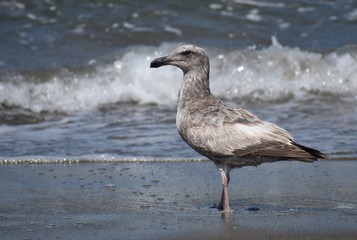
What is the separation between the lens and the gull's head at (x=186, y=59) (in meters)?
6.82

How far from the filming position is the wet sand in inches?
215

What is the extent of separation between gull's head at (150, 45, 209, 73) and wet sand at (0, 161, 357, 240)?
3.31ft

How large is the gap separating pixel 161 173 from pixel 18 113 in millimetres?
3473

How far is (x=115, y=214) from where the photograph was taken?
5969 mm

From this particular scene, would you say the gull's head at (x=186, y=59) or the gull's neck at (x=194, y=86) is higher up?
the gull's head at (x=186, y=59)

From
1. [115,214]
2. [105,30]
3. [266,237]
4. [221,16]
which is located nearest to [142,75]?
[105,30]

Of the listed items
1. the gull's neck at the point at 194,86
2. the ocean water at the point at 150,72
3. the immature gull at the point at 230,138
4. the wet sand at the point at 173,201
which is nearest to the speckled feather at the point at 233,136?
the immature gull at the point at 230,138

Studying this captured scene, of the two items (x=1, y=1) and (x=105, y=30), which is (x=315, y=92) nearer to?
(x=105, y=30)

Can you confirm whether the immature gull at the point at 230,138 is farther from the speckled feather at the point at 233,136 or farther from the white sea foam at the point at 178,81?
the white sea foam at the point at 178,81

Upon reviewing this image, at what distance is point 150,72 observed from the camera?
12023 millimetres

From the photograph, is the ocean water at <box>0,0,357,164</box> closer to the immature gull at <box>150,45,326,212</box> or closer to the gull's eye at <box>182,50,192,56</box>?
the gull's eye at <box>182,50,192,56</box>

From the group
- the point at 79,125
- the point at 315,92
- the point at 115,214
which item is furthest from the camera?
the point at 315,92

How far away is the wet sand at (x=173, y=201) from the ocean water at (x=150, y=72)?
0.58 metres

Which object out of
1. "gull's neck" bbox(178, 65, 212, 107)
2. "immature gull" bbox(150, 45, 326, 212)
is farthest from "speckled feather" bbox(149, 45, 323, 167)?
"gull's neck" bbox(178, 65, 212, 107)
